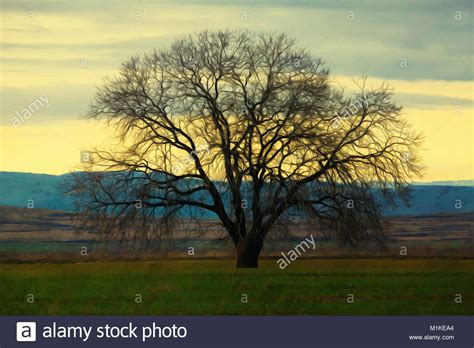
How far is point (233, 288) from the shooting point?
31719mm

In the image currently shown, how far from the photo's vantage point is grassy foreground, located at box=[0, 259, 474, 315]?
2800 cm

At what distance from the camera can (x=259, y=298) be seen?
29.8 metres

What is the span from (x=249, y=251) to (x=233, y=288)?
723 cm

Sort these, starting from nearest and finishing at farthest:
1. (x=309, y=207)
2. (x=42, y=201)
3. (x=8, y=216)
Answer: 1. (x=309, y=207)
2. (x=42, y=201)
3. (x=8, y=216)

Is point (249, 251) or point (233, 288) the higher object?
point (249, 251)

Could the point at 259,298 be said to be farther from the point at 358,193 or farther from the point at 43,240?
the point at 43,240

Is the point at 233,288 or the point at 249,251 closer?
the point at 233,288

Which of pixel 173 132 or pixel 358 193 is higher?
pixel 173 132

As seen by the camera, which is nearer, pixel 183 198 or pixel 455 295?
pixel 455 295

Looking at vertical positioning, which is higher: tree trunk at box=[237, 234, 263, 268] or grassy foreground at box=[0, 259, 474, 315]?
tree trunk at box=[237, 234, 263, 268]

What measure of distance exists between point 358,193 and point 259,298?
9.97 metres

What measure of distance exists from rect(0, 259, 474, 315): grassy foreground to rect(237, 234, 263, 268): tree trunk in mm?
724

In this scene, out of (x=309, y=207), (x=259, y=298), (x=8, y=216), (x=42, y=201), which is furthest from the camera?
(x=8, y=216)

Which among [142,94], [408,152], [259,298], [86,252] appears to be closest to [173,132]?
[142,94]
